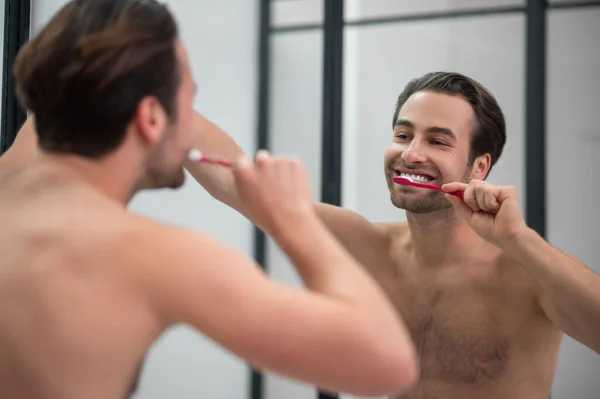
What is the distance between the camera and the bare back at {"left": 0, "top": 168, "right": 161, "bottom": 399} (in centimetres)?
62

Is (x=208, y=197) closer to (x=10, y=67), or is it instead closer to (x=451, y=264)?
(x=10, y=67)

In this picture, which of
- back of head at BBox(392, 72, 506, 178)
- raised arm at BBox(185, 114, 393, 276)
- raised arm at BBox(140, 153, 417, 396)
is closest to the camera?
raised arm at BBox(140, 153, 417, 396)

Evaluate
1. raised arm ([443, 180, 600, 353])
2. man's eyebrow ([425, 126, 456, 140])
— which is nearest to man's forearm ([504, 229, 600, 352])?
raised arm ([443, 180, 600, 353])

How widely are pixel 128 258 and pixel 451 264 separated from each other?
1.02 m

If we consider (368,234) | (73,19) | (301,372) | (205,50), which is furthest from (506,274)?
(205,50)

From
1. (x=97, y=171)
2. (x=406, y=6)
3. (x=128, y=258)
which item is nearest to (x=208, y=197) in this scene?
(x=406, y=6)

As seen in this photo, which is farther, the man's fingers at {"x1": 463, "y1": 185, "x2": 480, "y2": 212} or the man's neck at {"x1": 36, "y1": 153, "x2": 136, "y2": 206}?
the man's fingers at {"x1": 463, "y1": 185, "x2": 480, "y2": 212}

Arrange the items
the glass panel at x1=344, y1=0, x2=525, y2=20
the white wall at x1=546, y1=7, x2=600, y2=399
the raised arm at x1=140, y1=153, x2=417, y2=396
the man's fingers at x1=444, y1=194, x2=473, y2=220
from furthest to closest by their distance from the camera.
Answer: the glass panel at x1=344, y1=0, x2=525, y2=20
the white wall at x1=546, y1=7, x2=600, y2=399
the man's fingers at x1=444, y1=194, x2=473, y2=220
the raised arm at x1=140, y1=153, x2=417, y2=396

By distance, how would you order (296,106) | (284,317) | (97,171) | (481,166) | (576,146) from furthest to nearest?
(296,106)
(576,146)
(481,166)
(97,171)
(284,317)

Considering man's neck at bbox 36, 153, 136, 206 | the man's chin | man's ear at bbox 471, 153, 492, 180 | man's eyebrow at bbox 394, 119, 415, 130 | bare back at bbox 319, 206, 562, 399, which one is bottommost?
bare back at bbox 319, 206, 562, 399

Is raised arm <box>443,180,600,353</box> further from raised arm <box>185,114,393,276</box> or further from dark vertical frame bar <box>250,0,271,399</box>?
dark vertical frame bar <box>250,0,271,399</box>

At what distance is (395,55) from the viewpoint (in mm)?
2438

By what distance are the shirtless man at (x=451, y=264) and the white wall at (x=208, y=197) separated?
113 cm

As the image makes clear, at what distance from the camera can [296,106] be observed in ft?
8.47
